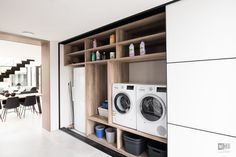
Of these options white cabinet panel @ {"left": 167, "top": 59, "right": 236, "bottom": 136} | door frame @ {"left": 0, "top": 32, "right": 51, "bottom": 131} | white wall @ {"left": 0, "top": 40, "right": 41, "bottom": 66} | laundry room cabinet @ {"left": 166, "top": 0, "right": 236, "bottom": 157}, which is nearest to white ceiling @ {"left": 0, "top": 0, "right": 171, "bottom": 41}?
laundry room cabinet @ {"left": 166, "top": 0, "right": 236, "bottom": 157}

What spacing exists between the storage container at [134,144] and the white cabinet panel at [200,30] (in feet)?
4.55

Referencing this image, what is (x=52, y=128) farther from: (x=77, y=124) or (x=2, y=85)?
(x=2, y=85)

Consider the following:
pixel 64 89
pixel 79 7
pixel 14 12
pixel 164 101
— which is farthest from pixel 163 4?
pixel 64 89

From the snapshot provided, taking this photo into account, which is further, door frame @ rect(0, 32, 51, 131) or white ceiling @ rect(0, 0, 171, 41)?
door frame @ rect(0, 32, 51, 131)

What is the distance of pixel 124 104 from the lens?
268cm

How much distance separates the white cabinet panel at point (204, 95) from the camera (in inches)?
56.4

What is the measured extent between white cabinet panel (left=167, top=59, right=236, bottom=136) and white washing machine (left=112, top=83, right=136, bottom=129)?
27.7 inches

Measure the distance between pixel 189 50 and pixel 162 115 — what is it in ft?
3.10

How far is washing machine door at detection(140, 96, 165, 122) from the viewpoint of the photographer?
2.11 meters

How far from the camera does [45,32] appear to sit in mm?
2941

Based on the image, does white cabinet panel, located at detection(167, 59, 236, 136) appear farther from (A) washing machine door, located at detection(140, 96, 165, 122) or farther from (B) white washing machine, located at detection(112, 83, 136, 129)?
(B) white washing machine, located at detection(112, 83, 136, 129)

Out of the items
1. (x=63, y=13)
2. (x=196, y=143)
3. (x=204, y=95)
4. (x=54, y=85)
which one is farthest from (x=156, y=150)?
(x=54, y=85)

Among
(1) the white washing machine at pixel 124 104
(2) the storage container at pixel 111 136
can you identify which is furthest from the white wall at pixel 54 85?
(1) the white washing machine at pixel 124 104

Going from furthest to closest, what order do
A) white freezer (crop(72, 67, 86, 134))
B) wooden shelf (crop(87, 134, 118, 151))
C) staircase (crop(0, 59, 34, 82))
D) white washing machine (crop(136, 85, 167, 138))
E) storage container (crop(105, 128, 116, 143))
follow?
staircase (crop(0, 59, 34, 82)) < white freezer (crop(72, 67, 86, 134)) < storage container (crop(105, 128, 116, 143)) < wooden shelf (crop(87, 134, 118, 151)) < white washing machine (crop(136, 85, 167, 138))
